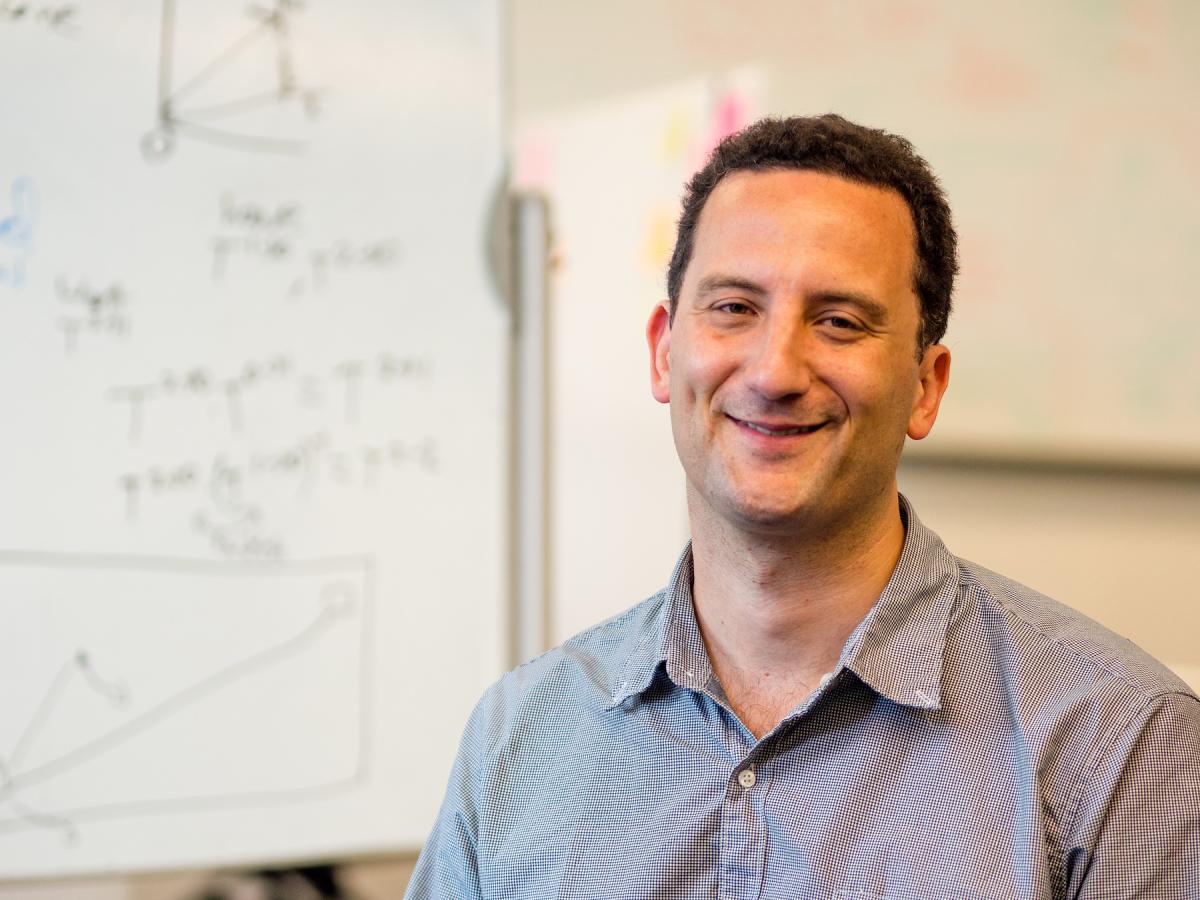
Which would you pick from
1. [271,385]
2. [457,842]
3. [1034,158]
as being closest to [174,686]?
[271,385]

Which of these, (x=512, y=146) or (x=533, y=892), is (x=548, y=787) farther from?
(x=512, y=146)

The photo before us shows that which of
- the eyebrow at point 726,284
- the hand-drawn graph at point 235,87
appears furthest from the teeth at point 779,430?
the hand-drawn graph at point 235,87

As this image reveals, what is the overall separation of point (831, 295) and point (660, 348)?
0.74ft

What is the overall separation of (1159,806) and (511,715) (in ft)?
1.66

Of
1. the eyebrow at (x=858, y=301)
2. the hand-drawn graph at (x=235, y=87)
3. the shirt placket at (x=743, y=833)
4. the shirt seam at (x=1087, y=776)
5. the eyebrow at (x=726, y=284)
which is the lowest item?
the shirt placket at (x=743, y=833)

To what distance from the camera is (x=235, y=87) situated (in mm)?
1437

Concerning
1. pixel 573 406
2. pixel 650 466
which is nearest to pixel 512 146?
pixel 573 406

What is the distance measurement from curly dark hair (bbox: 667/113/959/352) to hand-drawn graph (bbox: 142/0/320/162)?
63cm

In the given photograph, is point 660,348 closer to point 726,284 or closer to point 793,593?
point 726,284

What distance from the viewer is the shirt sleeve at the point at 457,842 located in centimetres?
101

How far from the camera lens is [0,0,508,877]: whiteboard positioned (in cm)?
135

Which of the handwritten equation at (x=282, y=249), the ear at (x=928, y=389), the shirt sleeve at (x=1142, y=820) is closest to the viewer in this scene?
the shirt sleeve at (x=1142, y=820)

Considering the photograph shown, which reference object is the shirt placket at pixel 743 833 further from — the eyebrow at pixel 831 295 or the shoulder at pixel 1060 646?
the eyebrow at pixel 831 295

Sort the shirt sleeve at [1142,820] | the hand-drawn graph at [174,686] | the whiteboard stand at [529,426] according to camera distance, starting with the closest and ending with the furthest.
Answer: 1. the shirt sleeve at [1142,820]
2. the hand-drawn graph at [174,686]
3. the whiteboard stand at [529,426]
